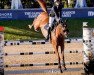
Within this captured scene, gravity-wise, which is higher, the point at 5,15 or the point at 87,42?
the point at 87,42

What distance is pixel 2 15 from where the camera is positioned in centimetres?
2162

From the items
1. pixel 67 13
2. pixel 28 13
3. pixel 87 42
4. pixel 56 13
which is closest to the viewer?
pixel 87 42

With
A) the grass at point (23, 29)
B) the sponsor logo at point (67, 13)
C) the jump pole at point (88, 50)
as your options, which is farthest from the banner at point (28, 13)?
the jump pole at point (88, 50)

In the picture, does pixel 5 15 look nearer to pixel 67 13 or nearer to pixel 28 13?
pixel 28 13

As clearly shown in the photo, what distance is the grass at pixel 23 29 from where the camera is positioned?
20784mm

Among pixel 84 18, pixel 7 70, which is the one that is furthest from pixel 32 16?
pixel 7 70

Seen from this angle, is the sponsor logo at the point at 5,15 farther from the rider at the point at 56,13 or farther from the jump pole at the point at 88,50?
the jump pole at the point at 88,50

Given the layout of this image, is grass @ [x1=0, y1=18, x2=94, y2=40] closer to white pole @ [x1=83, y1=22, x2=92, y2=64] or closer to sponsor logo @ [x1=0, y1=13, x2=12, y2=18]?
sponsor logo @ [x1=0, y1=13, x2=12, y2=18]

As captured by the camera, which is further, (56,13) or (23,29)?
(23,29)

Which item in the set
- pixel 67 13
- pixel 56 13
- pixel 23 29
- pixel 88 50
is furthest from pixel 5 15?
pixel 88 50

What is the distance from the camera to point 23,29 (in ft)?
71.0

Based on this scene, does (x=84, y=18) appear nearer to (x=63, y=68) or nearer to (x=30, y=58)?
(x=30, y=58)

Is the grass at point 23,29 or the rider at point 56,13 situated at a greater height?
the rider at point 56,13

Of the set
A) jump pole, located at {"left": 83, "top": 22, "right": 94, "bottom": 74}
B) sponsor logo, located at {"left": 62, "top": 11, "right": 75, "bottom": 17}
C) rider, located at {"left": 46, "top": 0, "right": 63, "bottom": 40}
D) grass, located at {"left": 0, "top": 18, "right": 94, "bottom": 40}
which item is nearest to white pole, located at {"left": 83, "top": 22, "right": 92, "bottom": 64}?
jump pole, located at {"left": 83, "top": 22, "right": 94, "bottom": 74}
